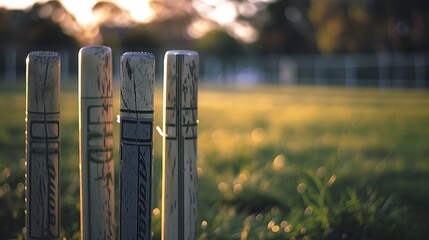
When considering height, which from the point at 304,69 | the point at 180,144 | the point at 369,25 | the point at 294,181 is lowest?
the point at 294,181

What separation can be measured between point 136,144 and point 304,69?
117 ft

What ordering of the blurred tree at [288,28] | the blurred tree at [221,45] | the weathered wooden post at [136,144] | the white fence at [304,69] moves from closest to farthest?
the weathered wooden post at [136,144], the white fence at [304,69], the blurred tree at [288,28], the blurred tree at [221,45]

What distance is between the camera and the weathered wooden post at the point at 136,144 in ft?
5.90

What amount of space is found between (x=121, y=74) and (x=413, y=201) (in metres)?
2.51

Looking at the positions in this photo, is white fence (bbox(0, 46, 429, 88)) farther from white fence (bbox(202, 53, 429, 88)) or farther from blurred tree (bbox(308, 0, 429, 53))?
blurred tree (bbox(308, 0, 429, 53))

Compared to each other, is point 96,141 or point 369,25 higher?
point 369,25

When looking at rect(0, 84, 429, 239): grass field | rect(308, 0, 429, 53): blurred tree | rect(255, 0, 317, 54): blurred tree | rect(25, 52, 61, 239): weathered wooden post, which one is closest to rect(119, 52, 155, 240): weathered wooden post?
rect(25, 52, 61, 239): weathered wooden post

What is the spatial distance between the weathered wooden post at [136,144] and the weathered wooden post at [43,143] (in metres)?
0.24

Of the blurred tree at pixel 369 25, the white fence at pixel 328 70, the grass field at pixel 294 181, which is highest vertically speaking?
the blurred tree at pixel 369 25

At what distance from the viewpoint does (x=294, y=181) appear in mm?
4125

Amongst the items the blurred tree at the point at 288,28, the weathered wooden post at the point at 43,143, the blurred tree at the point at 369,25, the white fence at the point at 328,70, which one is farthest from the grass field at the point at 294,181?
the blurred tree at the point at 288,28

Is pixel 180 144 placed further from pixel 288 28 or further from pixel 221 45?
pixel 221 45

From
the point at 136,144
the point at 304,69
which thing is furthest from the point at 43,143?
the point at 304,69

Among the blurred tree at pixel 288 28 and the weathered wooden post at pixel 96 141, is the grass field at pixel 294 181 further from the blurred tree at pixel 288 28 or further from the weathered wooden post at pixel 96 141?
the blurred tree at pixel 288 28
